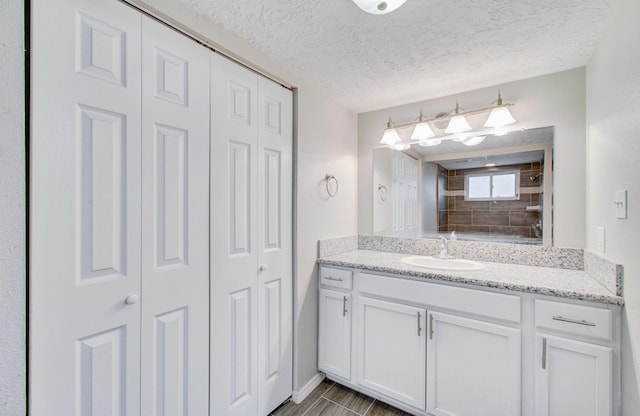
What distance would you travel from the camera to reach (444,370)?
1.57m

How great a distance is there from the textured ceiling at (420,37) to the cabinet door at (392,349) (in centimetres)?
145

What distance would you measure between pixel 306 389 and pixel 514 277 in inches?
57.7

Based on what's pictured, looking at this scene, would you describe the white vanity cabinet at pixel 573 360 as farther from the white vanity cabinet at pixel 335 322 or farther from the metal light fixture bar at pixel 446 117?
the metal light fixture bar at pixel 446 117

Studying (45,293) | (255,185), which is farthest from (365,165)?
(45,293)

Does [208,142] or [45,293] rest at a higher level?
[208,142]

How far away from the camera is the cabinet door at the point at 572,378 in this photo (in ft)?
3.97

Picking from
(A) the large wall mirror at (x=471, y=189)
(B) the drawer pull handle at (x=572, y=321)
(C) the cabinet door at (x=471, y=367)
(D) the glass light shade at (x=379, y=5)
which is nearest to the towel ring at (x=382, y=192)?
(A) the large wall mirror at (x=471, y=189)

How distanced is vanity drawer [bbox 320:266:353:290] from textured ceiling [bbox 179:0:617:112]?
1290mm

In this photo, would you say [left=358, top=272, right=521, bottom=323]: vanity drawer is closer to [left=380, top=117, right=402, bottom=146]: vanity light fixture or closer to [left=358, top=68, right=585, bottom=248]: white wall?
[left=358, top=68, right=585, bottom=248]: white wall

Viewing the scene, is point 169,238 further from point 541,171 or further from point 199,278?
point 541,171

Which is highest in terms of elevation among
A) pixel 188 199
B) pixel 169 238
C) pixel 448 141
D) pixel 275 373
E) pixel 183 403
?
pixel 448 141

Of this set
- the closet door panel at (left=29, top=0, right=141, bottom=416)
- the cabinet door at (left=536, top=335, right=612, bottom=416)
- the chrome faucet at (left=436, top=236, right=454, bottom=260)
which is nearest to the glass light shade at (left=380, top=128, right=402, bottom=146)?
the chrome faucet at (left=436, top=236, right=454, bottom=260)

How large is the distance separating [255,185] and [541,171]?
72.1 inches

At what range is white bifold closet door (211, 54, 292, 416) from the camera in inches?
54.4
